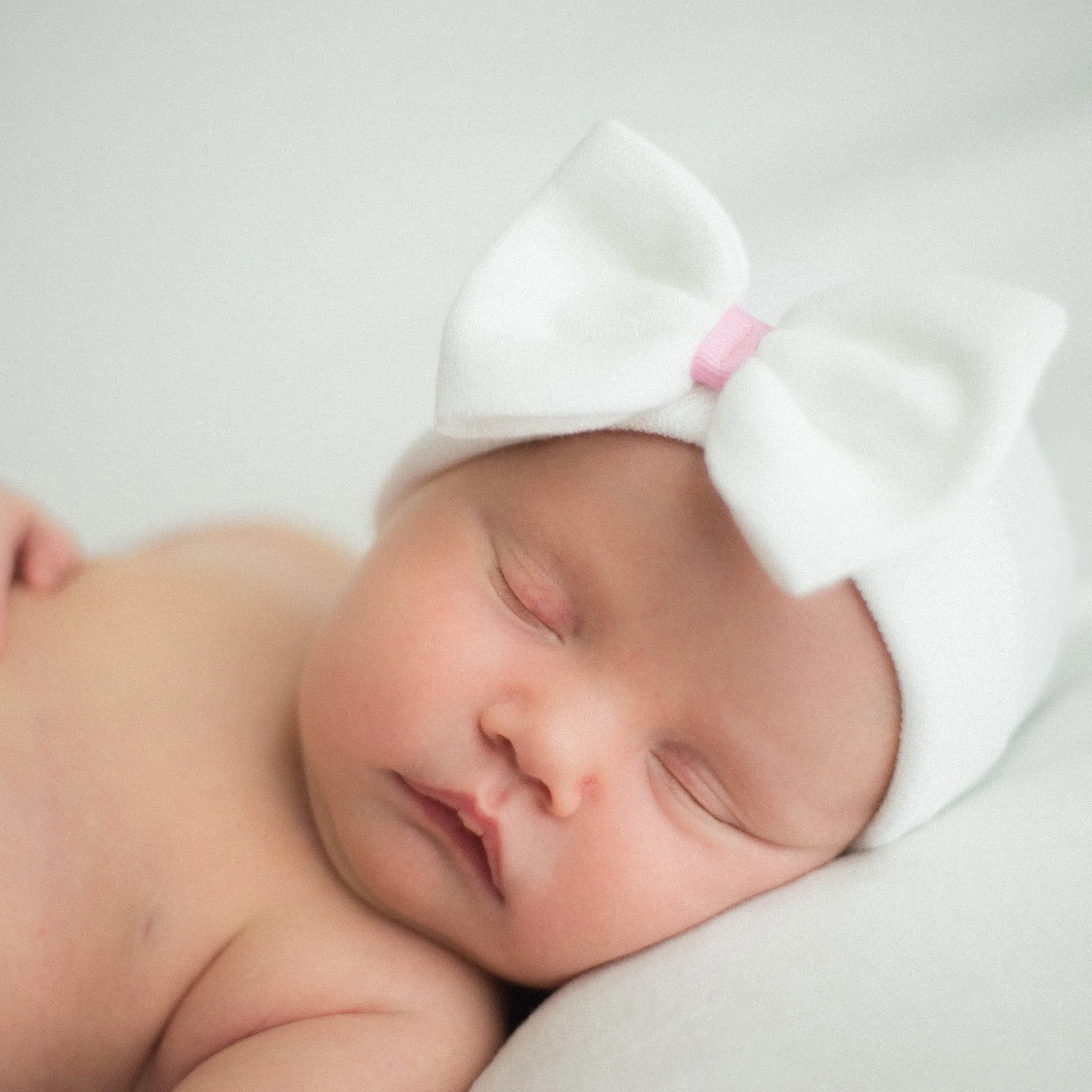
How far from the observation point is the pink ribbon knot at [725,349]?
3.10 feet

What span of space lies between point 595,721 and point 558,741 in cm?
4

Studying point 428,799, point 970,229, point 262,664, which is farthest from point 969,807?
point 970,229

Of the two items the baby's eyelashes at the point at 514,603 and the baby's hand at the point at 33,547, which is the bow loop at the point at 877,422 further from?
the baby's hand at the point at 33,547

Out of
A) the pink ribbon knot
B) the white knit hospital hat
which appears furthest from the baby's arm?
the pink ribbon knot

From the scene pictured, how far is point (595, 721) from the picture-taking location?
0.93 meters

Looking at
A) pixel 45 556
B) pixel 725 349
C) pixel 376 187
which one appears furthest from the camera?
pixel 376 187

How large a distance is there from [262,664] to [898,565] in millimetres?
661

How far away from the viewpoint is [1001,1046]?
0.74m

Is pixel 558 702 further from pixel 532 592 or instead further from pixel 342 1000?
pixel 342 1000

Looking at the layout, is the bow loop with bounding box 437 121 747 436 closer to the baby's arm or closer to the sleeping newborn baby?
the sleeping newborn baby

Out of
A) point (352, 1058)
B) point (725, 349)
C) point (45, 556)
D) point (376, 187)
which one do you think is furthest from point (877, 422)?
point (376, 187)

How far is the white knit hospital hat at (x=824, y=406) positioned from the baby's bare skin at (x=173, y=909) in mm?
348

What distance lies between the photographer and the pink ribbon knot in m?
0.95

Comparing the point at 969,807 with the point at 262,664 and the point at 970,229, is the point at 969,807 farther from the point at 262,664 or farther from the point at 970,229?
the point at 970,229
